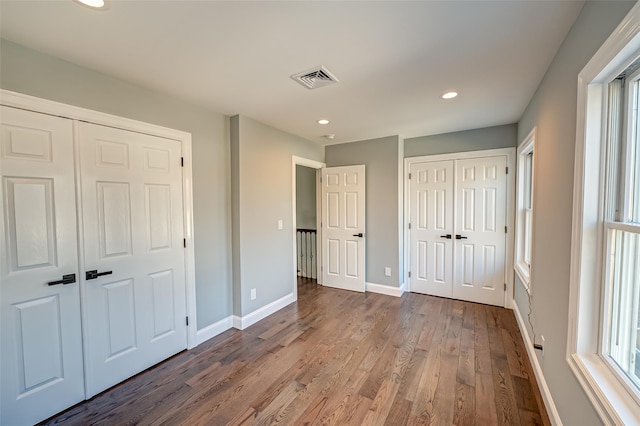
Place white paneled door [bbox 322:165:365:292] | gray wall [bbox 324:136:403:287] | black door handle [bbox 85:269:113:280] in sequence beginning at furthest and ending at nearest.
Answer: white paneled door [bbox 322:165:365:292] → gray wall [bbox 324:136:403:287] → black door handle [bbox 85:269:113:280]

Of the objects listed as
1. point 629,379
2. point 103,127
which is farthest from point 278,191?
point 629,379

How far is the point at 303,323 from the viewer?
10.5ft

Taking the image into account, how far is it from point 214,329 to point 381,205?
2841 mm

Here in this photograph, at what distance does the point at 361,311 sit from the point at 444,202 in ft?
6.56

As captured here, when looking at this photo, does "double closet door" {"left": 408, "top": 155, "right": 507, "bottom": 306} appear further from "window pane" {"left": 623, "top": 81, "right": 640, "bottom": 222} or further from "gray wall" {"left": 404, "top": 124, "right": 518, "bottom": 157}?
"window pane" {"left": 623, "top": 81, "right": 640, "bottom": 222}

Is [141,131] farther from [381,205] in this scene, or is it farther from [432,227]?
[432,227]

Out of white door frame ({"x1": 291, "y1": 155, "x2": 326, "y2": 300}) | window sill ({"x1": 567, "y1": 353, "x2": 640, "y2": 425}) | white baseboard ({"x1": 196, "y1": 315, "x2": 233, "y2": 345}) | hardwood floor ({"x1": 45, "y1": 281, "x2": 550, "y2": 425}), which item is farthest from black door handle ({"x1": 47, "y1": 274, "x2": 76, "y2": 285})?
window sill ({"x1": 567, "y1": 353, "x2": 640, "y2": 425})

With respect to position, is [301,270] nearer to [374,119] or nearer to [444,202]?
[444,202]

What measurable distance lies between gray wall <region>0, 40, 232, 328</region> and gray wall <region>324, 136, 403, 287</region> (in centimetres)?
219

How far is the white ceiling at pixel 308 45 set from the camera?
4.57ft

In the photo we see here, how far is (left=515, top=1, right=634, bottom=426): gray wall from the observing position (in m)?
1.29

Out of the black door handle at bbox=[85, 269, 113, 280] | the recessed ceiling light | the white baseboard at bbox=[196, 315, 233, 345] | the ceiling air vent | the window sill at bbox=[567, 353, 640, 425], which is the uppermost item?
the recessed ceiling light

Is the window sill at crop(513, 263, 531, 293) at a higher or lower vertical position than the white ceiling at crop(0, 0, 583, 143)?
lower

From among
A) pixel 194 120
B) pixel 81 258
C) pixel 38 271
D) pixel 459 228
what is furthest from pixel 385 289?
pixel 38 271
